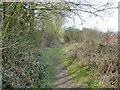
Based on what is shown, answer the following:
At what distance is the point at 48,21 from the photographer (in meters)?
6.50

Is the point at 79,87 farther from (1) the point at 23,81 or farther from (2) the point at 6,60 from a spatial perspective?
(2) the point at 6,60

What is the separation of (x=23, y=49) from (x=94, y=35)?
454cm

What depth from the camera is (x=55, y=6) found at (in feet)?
17.0

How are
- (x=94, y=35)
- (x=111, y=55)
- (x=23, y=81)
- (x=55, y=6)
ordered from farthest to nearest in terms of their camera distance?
(x=94, y=35) < (x=55, y=6) < (x=111, y=55) < (x=23, y=81)

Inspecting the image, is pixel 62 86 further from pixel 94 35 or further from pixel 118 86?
pixel 94 35

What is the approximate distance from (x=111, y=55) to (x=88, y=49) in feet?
7.69

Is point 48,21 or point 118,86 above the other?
point 48,21

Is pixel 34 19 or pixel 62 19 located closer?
pixel 34 19

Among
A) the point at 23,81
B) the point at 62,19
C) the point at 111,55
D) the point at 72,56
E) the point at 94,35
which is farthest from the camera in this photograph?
the point at 72,56

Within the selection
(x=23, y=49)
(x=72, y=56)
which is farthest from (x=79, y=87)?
(x=72, y=56)

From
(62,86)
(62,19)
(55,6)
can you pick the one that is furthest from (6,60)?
(62,19)

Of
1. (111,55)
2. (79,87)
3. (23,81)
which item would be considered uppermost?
(111,55)

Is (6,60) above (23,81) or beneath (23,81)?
above

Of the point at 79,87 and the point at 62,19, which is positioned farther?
the point at 62,19
